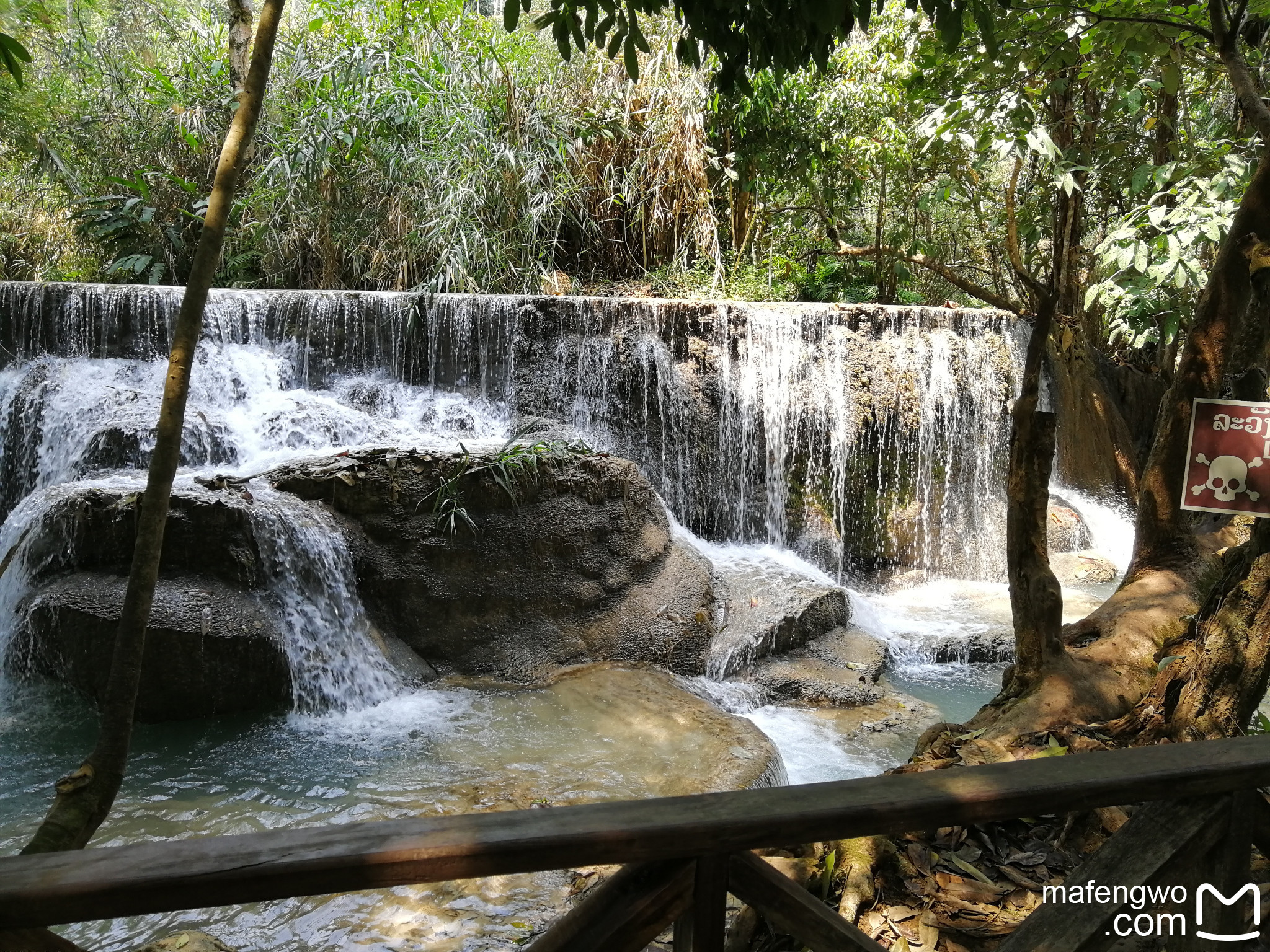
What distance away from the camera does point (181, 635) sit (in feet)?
15.5

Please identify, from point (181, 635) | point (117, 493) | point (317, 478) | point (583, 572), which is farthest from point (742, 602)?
point (117, 493)

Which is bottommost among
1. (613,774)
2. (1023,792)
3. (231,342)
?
(613,774)

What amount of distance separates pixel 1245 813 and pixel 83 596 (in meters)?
4.97

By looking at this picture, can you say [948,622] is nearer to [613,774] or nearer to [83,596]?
[613,774]

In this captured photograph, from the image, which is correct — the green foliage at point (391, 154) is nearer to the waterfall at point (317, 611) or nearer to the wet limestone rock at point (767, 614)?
the waterfall at point (317, 611)

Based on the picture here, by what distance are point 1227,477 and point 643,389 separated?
19.8 ft

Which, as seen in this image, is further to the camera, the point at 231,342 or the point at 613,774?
the point at 231,342

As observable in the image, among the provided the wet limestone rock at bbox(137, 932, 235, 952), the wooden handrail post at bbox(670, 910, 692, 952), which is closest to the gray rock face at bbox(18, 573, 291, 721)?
the wet limestone rock at bbox(137, 932, 235, 952)

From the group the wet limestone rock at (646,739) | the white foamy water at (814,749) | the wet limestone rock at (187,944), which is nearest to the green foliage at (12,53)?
the wet limestone rock at (187,944)

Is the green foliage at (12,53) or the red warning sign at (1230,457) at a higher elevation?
the green foliage at (12,53)

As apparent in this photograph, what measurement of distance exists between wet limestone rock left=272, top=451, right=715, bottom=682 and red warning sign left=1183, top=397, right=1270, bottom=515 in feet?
Answer: 12.1

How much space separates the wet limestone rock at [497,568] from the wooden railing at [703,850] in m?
4.12

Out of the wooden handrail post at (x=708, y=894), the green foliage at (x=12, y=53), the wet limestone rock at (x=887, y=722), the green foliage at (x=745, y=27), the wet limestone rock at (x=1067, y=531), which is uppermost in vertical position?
the green foliage at (x=745, y=27)

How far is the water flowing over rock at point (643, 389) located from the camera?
730cm
